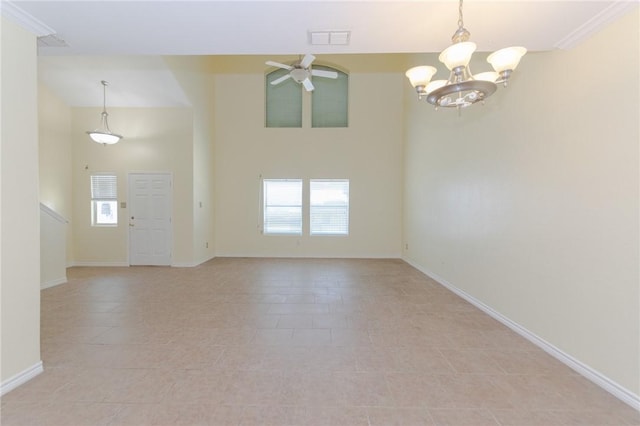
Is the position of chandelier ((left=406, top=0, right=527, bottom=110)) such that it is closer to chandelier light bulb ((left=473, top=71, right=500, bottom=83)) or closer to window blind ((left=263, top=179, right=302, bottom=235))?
chandelier light bulb ((left=473, top=71, right=500, bottom=83))

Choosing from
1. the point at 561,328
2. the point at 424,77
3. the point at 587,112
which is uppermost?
the point at 424,77

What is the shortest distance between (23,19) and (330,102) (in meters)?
6.21

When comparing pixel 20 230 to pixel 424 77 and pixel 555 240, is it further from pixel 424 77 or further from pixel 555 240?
pixel 555 240

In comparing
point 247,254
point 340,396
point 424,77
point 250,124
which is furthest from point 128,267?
point 424,77

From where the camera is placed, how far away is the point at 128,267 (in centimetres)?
632

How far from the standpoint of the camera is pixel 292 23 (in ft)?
7.50

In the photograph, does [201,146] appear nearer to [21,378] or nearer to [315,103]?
[315,103]

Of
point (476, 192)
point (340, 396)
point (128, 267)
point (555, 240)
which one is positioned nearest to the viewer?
point (340, 396)

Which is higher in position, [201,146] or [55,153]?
[201,146]

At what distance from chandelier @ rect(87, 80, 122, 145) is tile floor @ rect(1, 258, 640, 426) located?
2807 mm

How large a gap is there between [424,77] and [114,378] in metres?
3.35

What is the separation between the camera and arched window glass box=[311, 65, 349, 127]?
302 inches

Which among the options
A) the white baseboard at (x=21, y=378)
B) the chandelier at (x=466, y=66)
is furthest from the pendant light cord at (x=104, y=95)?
the chandelier at (x=466, y=66)

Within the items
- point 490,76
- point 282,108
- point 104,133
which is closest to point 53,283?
point 104,133
